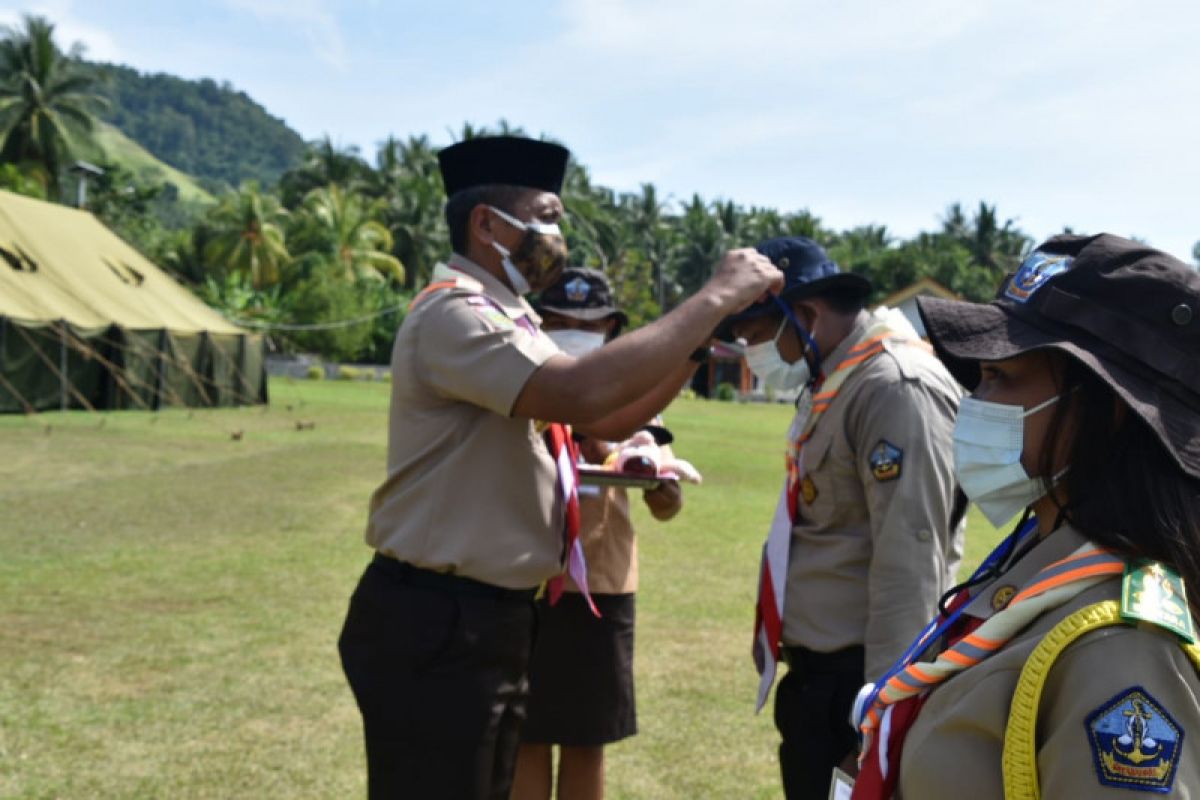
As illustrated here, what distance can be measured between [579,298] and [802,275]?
60.1 inches

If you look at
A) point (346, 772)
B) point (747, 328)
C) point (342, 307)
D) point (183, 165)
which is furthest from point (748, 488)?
point (183, 165)

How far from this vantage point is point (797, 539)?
10.8 ft

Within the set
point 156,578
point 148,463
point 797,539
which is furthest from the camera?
point 148,463

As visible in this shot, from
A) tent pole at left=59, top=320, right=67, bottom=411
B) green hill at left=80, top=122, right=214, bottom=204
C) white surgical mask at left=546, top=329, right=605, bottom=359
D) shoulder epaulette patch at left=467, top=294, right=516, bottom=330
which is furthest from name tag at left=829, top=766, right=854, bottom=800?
green hill at left=80, top=122, right=214, bottom=204

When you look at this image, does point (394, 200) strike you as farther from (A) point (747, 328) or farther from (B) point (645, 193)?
(A) point (747, 328)

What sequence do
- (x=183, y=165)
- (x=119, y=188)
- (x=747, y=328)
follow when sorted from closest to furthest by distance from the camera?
(x=747, y=328) < (x=119, y=188) < (x=183, y=165)

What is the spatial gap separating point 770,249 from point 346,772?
10.5 feet

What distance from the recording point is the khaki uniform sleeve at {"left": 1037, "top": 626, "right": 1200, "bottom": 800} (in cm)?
131

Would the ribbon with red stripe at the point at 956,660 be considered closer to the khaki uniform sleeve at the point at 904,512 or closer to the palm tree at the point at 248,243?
the khaki uniform sleeve at the point at 904,512

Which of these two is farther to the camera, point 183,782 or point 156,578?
point 156,578

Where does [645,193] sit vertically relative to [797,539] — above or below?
above

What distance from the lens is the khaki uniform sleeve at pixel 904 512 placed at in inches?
116

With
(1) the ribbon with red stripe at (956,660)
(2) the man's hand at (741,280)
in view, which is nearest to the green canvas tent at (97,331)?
(2) the man's hand at (741,280)

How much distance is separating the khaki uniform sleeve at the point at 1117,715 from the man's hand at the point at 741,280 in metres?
1.46
